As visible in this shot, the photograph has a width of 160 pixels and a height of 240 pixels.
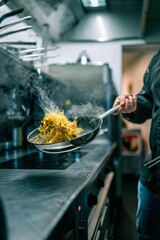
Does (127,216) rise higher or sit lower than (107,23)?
lower

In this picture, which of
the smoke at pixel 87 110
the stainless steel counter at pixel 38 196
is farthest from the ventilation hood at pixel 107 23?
the stainless steel counter at pixel 38 196

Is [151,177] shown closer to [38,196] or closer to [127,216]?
[38,196]

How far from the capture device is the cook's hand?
1277 mm

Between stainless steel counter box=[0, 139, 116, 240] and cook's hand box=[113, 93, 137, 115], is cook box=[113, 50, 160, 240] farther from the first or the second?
stainless steel counter box=[0, 139, 116, 240]

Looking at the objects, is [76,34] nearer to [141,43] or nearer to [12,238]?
[141,43]

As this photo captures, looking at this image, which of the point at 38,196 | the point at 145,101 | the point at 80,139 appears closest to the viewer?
the point at 38,196

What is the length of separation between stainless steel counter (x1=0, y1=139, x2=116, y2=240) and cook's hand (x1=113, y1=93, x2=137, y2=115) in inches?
12.4

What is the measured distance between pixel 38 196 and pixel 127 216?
2.64 metres

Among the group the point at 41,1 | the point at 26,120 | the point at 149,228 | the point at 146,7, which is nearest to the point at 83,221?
the point at 149,228

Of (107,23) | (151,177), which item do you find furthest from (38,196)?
(107,23)

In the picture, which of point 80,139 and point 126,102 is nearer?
point 80,139

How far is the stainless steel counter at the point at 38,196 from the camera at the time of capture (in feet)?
1.57

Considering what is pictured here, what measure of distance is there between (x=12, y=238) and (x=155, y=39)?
3.35 metres

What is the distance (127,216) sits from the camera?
310 centimetres
